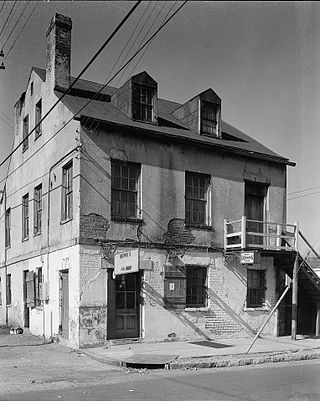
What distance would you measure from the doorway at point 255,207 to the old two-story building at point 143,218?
54mm

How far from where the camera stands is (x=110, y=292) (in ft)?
52.2

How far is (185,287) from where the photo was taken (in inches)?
677

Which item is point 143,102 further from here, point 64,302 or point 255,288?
point 255,288

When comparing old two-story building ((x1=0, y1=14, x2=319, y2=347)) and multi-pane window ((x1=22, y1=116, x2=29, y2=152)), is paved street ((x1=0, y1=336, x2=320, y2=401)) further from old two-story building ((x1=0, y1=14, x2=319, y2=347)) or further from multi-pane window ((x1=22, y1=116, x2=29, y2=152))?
→ multi-pane window ((x1=22, y1=116, x2=29, y2=152))

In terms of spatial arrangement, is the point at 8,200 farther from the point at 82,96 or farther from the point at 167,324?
the point at 167,324

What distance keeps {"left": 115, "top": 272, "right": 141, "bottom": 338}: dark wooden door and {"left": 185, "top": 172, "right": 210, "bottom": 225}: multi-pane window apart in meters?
3.03

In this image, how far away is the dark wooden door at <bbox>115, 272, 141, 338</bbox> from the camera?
1602cm

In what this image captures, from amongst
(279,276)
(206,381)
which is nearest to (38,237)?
(279,276)

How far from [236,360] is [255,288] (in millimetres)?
6667

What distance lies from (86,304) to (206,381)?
605cm

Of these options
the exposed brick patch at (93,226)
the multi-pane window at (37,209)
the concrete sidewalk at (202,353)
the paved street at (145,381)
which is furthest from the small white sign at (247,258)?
the multi-pane window at (37,209)

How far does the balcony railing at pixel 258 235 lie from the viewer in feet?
56.4

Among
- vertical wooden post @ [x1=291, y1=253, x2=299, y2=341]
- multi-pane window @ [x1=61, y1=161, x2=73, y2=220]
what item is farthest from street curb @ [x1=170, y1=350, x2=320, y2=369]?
multi-pane window @ [x1=61, y1=161, x2=73, y2=220]

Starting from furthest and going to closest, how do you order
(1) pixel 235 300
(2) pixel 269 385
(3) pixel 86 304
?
1. (1) pixel 235 300
2. (3) pixel 86 304
3. (2) pixel 269 385
